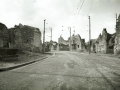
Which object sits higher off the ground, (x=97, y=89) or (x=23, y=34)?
(x=23, y=34)

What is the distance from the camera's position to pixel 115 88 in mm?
2742

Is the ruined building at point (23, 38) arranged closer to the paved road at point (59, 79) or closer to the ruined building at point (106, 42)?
the paved road at point (59, 79)

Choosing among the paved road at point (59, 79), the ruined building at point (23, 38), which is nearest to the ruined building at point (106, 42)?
the ruined building at point (23, 38)

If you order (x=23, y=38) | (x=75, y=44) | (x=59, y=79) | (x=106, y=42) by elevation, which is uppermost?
(x=23, y=38)

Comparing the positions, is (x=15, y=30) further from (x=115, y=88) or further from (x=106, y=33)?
(x=106, y=33)

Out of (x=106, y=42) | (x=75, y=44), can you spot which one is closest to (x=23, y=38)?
(x=106, y=42)

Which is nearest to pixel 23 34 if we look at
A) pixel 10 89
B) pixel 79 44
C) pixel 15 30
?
pixel 15 30

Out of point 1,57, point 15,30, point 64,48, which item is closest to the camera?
point 1,57

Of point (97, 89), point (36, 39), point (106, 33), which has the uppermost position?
point (106, 33)

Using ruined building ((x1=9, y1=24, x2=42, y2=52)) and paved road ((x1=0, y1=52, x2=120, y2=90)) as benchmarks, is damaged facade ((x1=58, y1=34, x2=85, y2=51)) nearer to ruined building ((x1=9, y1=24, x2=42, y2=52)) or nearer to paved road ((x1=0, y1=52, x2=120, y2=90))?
ruined building ((x1=9, y1=24, x2=42, y2=52))

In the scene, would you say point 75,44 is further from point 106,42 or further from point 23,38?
point 23,38

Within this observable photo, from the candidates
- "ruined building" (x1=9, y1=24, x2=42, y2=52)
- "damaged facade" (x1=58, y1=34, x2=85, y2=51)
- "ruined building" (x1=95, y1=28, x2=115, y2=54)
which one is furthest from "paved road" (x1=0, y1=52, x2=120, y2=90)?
"damaged facade" (x1=58, y1=34, x2=85, y2=51)

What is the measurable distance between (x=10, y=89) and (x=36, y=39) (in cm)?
2486

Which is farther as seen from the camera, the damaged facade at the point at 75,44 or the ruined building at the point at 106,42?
the damaged facade at the point at 75,44
